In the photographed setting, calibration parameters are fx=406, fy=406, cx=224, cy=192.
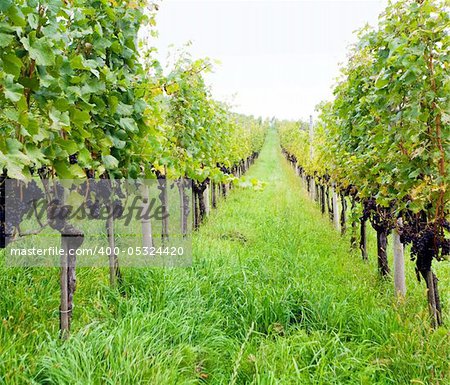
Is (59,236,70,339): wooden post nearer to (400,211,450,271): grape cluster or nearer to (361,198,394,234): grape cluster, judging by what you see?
(400,211,450,271): grape cluster

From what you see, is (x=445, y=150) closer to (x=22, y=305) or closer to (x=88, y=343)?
(x=88, y=343)

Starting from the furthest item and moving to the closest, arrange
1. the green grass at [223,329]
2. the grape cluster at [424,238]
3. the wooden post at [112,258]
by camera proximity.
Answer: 1. the wooden post at [112,258]
2. the grape cluster at [424,238]
3. the green grass at [223,329]

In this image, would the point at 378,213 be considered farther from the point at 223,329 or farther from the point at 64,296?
the point at 64,296

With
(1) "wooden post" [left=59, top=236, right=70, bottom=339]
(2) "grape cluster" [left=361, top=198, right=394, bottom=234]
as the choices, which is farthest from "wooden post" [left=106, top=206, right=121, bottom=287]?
(2) "grape cluster" [left=361, top=198, right=394, bottom=234]

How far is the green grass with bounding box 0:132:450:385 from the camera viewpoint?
8.02 feet

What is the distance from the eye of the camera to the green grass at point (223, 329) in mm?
2445

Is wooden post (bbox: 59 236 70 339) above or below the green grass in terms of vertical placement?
above

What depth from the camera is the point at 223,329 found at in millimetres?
3436

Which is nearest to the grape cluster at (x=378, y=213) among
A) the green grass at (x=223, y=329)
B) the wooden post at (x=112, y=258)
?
the green grass at (x=223, y=329)

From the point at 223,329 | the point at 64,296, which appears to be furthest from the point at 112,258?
the point at 223,329

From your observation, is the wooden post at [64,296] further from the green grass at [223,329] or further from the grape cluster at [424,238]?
the grape cluster at [424,238]

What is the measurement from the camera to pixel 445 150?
275 cm

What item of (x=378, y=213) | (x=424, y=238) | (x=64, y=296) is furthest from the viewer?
(x=378, y=213)

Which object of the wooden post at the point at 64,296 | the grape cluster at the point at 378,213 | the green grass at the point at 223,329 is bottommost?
the green grass at the point at 223,329
